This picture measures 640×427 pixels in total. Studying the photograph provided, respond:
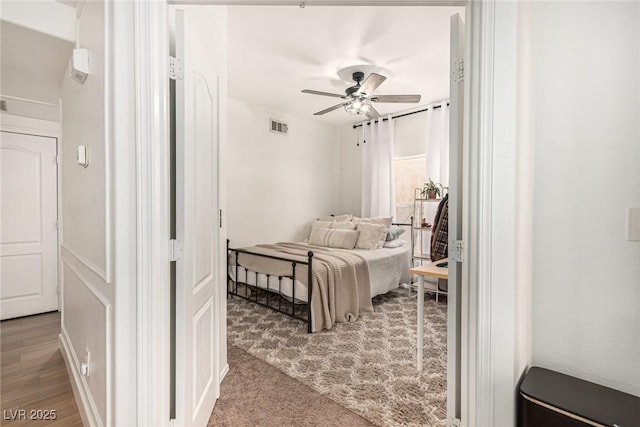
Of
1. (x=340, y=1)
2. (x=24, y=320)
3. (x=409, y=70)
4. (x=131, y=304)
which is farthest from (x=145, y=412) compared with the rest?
(x=409, y=70)

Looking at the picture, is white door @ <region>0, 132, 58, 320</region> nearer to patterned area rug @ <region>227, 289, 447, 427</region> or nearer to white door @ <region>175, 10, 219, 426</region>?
patterned area rug @ <region>227, 289, 447, 427</region>

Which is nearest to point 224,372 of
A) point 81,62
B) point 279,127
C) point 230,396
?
point 230,396

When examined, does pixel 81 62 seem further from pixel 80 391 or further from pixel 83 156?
pixel 80 391

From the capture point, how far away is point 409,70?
11.8ft

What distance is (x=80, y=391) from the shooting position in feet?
6.25

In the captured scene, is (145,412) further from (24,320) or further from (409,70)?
(409,70)

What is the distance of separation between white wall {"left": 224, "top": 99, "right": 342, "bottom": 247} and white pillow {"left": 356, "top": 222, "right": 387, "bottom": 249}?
1515 mm

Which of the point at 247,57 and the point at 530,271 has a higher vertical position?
the point at 247,57

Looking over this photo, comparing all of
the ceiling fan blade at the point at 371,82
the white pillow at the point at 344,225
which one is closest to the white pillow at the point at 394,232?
the white pillow at the point at 344,225

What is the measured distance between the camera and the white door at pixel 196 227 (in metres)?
1.34

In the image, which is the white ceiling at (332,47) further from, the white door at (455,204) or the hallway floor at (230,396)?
the hallway floor at (230,396)

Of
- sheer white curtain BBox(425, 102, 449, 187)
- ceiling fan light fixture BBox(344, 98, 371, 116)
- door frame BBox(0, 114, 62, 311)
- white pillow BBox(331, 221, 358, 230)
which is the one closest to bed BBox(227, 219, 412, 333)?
white pillow BBox(331, 221, 358, 230)

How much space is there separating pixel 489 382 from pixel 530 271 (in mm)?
461

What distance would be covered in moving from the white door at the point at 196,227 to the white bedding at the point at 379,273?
1.50 m
